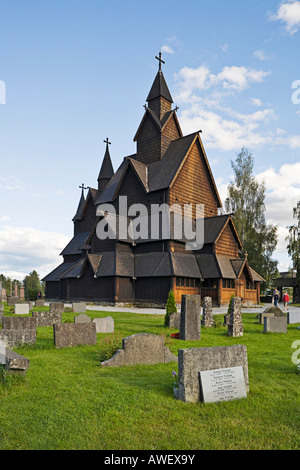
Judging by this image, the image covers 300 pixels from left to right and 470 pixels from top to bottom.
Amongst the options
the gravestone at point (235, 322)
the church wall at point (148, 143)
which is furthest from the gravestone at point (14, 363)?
the church wall at point (148, 143)

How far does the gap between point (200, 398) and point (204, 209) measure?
1305 inches

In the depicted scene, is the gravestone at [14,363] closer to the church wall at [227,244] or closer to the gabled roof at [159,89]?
the church wall at [227,244]

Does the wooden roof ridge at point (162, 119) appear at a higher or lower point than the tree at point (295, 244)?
higher

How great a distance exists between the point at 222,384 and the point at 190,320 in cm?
654

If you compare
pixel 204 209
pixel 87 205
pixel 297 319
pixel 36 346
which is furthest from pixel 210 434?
pixel 87 205

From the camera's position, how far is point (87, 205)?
156 feet

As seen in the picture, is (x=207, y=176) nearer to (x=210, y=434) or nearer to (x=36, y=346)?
(x=36, y=346)

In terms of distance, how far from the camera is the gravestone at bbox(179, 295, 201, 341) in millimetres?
12477

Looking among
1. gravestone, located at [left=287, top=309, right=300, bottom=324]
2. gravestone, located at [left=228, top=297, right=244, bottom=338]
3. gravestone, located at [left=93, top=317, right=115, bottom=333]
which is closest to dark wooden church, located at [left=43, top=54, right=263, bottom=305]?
gravestone, located at [left=287, top=309, right=300, bottom=324]

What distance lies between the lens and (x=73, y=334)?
1092 centimetres

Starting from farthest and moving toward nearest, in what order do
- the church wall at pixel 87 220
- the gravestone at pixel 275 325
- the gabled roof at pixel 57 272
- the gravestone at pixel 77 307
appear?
1. the church wall at pixel 87 220
2. the gabled roof at pixel 57 272
3. the gravestone at pixel 77 307
4. the gravestone at pixel 275 325

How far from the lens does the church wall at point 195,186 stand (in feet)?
116
